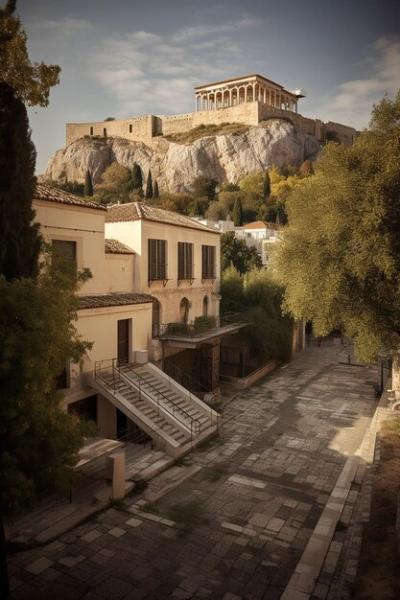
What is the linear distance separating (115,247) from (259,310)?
11.3 metres

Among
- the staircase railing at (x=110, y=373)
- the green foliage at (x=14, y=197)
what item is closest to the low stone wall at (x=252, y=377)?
the staircase railing at (x=110, y=373)

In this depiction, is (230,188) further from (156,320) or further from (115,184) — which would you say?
(156,320)

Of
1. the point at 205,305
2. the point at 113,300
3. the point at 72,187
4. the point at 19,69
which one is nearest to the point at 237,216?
the point at 72,187

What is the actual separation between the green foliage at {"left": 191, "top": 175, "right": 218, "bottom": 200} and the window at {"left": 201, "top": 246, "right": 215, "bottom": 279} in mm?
55842

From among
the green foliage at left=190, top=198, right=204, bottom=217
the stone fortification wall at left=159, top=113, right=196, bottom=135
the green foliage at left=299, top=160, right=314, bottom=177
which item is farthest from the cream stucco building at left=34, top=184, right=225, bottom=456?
the stone fortification wall at left=159, top=113, right=196, bottom=135

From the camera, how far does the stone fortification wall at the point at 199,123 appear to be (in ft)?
280

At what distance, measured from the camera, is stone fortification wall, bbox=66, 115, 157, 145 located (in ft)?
314

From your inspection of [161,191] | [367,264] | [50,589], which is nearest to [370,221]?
[367,264]

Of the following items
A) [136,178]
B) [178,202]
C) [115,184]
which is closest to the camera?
[178,202]

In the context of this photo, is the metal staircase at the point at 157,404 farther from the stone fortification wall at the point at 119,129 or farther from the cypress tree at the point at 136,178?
the stone fortification wall at the point at 119,129

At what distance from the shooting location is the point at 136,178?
8475 cm

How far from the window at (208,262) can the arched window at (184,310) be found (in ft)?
7.32

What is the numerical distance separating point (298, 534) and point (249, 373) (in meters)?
15.3

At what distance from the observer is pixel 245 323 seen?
82.9 feet
